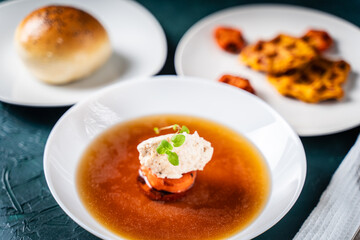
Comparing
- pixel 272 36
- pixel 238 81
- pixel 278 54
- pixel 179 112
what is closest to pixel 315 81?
pixel 278 54

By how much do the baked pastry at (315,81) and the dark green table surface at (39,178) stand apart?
0.20 meters

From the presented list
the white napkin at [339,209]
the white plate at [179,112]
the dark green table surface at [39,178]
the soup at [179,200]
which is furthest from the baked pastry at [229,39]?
the white napkin at [339,209]

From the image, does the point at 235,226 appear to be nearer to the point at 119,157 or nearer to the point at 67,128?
the point at 119,157

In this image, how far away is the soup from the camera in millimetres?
1490

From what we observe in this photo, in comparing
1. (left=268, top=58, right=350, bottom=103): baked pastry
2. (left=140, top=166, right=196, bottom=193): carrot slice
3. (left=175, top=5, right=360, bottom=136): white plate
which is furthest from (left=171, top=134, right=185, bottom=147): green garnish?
(left=268, top=58, right=350, bottom=103): baked pastry

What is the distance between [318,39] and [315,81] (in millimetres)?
361

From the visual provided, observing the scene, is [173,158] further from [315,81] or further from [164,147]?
[315,81]

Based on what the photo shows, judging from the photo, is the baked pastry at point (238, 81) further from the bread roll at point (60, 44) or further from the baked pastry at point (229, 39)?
the bread roll at point (60, 44)

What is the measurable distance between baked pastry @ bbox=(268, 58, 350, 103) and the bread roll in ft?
2.63

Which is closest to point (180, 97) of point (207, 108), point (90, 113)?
point (207, 108)

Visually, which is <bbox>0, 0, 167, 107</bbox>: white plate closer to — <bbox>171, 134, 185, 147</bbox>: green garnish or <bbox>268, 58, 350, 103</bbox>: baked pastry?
<bbox>268, 58, 350, 103</bbox>: baked pastry

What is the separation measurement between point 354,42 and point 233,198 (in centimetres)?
126

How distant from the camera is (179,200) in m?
1.58

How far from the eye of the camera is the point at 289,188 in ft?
5.05
